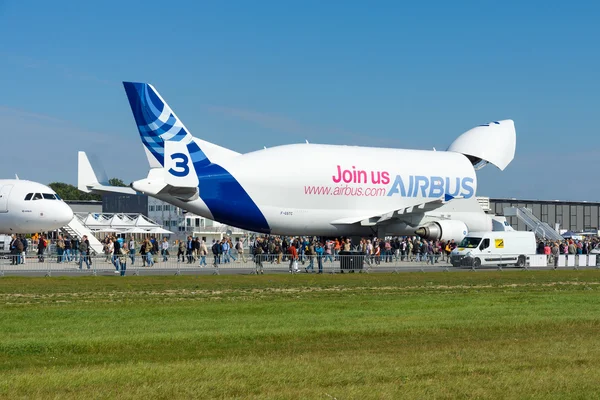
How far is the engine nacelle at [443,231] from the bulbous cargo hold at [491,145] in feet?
25.7

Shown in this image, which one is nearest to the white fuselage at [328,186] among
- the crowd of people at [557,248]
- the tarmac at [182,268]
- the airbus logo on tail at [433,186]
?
the airbus logo on tail at [433,186]

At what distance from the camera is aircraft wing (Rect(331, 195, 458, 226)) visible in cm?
5525

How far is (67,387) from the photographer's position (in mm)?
12102

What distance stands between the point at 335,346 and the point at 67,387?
20.0 ft

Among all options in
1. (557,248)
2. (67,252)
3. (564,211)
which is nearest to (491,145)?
(557,248)

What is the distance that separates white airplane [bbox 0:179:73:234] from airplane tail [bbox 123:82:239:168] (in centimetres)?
625

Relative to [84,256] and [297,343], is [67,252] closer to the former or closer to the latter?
[84,256]

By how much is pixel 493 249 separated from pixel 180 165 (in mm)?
18566

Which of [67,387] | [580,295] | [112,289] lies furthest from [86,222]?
[67,387]

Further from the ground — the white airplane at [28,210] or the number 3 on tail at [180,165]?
the number 3 on tail at [180,165]

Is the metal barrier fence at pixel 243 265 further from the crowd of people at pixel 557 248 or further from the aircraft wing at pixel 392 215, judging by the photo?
the aircraft wing at pixel 392 215

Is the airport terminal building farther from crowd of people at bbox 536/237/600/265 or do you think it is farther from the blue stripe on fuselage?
the blue stripe on fuselage

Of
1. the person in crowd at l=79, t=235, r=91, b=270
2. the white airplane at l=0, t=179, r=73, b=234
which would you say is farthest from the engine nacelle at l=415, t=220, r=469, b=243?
the white airplane at l=0, t=179, r=73, b=234

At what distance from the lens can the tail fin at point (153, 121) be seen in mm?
51906
